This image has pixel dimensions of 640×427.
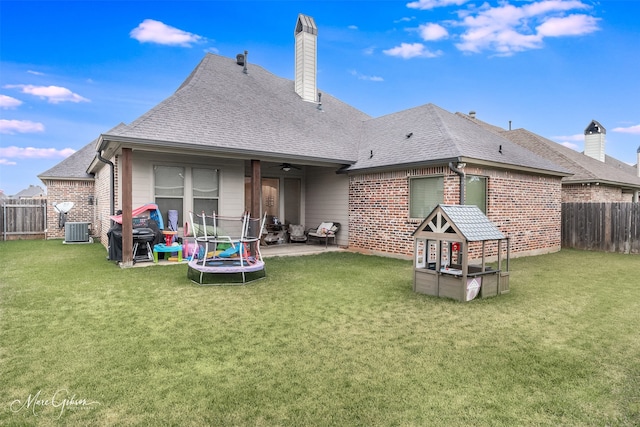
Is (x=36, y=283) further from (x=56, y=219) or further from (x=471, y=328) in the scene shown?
(x=56, y=219)

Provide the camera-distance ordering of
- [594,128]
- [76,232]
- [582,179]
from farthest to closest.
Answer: [594,128], [582,179], [76,232]

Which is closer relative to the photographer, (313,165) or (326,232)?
(313,165)

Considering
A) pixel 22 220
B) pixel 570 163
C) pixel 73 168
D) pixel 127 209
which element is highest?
pixel 570 163

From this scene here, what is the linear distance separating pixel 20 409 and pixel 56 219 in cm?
1599

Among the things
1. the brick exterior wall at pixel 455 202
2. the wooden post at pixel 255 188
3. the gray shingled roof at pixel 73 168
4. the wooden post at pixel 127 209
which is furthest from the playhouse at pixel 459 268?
the gray shingled roof at pixel 73 168

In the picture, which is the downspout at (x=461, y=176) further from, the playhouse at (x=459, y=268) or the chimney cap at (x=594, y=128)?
the chimney cap at (x=594, y=128)

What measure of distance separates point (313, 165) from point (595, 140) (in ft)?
60.5

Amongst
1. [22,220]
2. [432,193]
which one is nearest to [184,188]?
[432,193]

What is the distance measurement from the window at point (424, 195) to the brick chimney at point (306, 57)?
6.80 metres

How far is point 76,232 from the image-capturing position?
45.0 feet

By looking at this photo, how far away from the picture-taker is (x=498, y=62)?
15.9 metres

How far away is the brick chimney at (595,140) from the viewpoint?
67.7 ft

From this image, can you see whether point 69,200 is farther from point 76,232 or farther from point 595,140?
point 595,140

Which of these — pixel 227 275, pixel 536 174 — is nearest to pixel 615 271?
pixel 536 174
